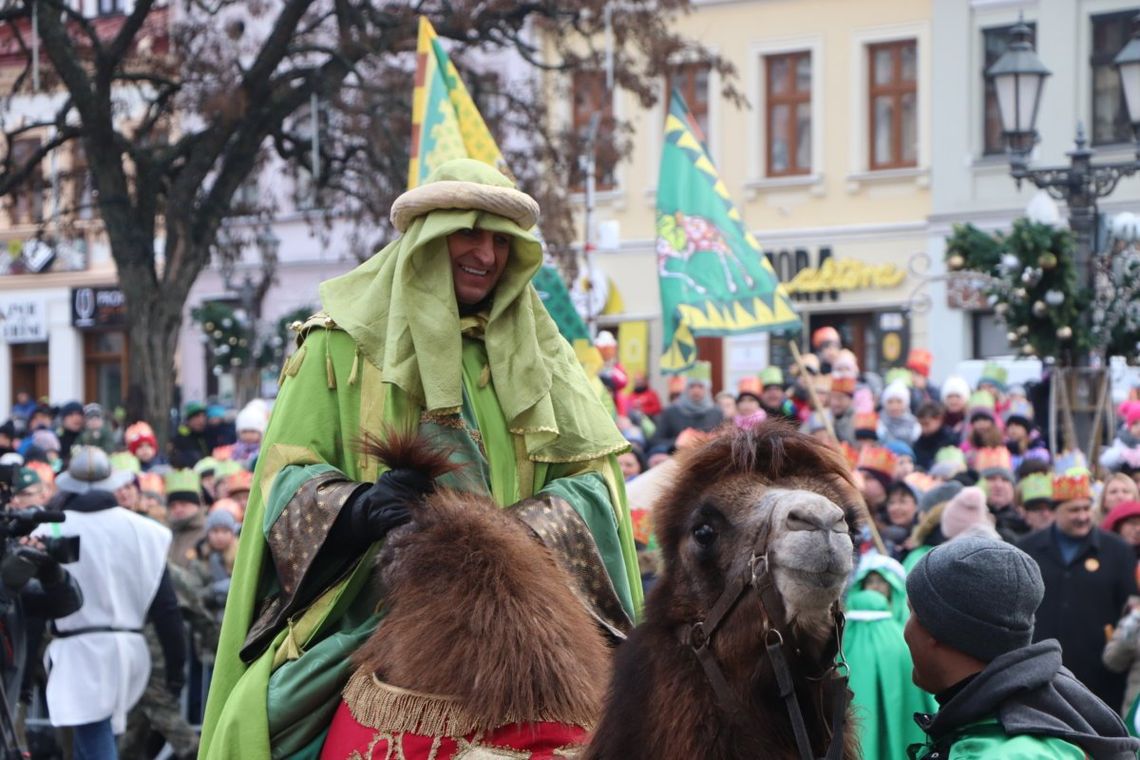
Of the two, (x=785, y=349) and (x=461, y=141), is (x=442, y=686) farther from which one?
(x=785, y=349)

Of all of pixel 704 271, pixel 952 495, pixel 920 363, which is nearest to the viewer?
pixel 952 495

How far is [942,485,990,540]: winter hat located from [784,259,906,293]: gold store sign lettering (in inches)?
811

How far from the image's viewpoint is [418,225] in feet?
13.4

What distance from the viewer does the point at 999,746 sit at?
10.2 feet

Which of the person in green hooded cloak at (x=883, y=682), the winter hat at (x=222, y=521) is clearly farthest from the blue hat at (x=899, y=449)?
the person in green hooded cloak at (x=883, y=682)

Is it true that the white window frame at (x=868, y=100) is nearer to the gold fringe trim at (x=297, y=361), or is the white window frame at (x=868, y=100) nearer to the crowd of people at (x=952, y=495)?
the crowd of people at (x=952, y=495)

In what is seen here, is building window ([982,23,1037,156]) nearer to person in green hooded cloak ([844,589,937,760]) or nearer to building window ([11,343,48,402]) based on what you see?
building window ([11,343,48,402])

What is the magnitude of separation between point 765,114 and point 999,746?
2747cm

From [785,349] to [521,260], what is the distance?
75.6 ft

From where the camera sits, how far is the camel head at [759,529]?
272 cm

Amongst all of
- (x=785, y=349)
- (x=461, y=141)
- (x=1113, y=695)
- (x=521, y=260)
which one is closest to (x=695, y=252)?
(x=461, y=141)

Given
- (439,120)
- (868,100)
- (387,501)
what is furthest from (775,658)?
(868,100)

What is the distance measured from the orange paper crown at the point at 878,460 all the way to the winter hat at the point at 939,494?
4.25ft

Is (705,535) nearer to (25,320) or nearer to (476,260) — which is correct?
Answer: (476,260)
